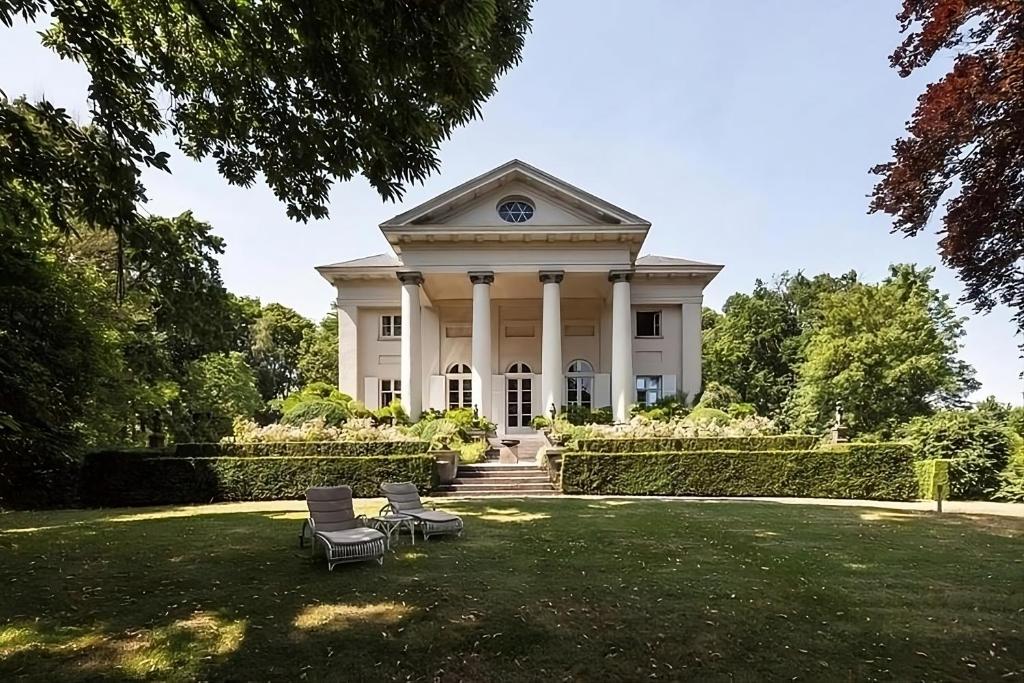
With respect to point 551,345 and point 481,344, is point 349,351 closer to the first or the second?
point 481,344

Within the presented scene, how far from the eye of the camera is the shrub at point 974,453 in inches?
610

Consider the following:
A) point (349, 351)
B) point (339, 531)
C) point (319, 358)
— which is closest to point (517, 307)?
point (349, 351)

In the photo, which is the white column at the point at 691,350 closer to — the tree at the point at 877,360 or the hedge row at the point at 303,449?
the tree at the point at 877,360

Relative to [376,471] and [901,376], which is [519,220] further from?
[901,376]

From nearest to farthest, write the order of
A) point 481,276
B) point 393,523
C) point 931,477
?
point 393,523 < point 931,477 < point 481,276

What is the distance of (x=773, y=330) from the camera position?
42219mm

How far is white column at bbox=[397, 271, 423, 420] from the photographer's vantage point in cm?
2322

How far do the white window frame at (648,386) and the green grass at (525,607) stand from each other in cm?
1749

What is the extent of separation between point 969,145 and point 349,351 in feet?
75.6

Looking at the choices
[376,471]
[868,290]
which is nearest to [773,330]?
[868,290]

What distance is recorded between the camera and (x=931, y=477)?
45.6 ft

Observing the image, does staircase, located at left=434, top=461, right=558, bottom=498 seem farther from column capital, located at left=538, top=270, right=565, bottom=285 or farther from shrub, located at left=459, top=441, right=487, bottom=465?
column capital, located at left=538, top=270, right=565, bottom=285

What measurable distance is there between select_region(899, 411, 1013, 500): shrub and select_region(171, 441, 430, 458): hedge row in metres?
12.7

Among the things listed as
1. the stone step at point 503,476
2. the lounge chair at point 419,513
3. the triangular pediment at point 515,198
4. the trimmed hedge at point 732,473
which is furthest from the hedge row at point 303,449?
the triangular pediment at point 515,198
